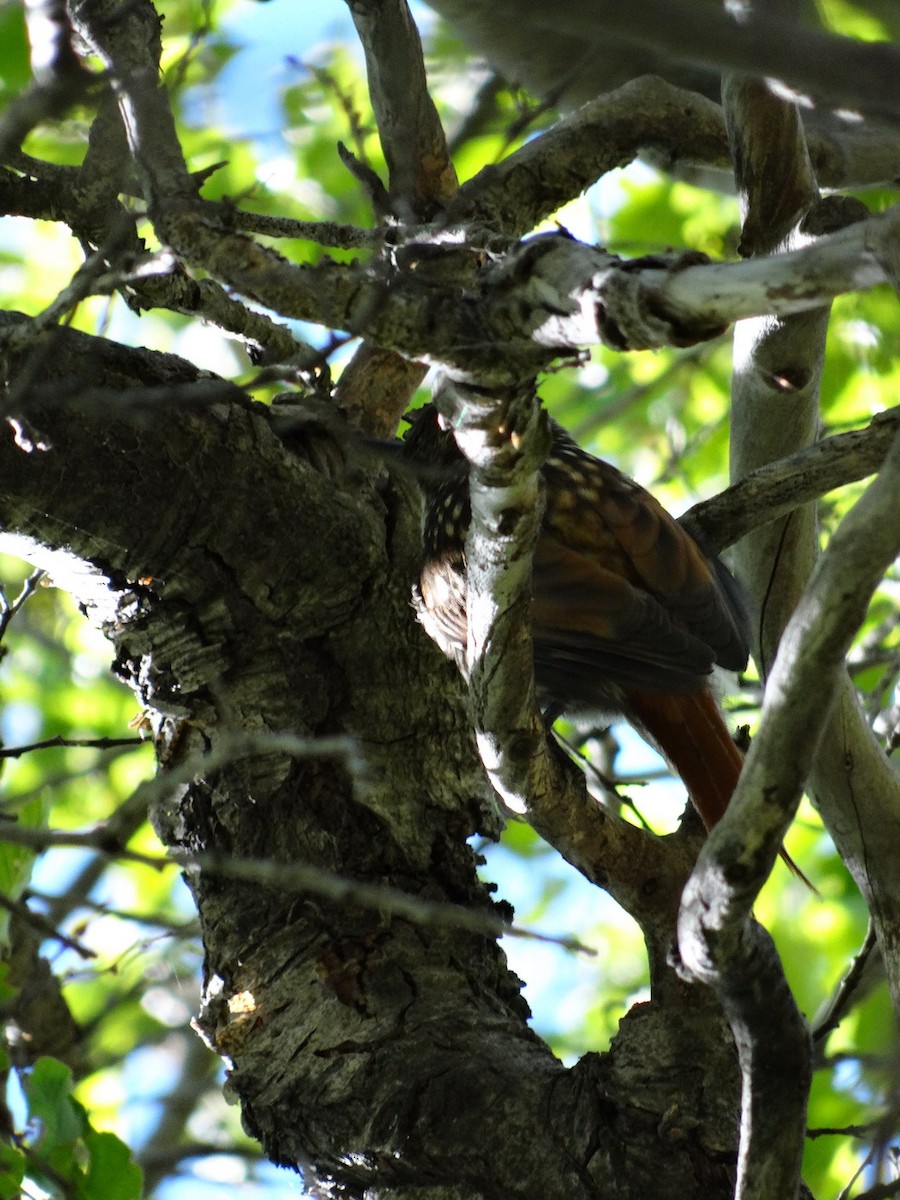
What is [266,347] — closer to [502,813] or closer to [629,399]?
[502,813]

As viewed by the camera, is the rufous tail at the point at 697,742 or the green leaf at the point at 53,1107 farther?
the rufous tail at the point at 697,742

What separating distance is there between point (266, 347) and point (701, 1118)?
5.20 feet

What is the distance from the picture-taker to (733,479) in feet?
9.53

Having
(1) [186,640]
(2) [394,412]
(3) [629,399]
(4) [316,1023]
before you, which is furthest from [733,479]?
(3) [629,399]

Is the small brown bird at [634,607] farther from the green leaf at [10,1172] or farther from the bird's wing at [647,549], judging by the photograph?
the green leaf at [10,1172]

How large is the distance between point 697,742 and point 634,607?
0.31 meters

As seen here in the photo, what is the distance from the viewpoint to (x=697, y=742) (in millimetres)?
2740

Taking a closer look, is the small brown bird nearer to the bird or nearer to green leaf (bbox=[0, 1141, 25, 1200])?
the bird

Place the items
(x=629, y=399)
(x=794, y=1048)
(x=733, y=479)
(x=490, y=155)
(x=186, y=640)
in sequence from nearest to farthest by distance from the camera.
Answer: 1. (x=794, y=1048)
2. (x=186, y=640)
3. (x=733, y=479)
4. (x=490, y=155)
5. (x=629, y=399)

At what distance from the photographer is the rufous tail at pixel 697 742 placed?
2.64 meters

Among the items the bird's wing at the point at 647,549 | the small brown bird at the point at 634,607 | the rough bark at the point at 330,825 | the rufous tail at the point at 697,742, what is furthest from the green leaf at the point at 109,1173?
the bird's wing at the point at 647,549

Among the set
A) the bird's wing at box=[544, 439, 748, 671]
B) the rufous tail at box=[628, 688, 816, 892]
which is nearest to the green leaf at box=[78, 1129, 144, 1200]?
the rufous tail at box=[628, 688, 816, 892]

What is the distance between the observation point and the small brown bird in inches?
106

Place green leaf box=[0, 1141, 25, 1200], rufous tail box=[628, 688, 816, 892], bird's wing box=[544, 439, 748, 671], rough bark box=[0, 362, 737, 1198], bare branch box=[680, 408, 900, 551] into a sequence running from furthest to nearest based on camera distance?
bird's wing box=[544, 439, 748, 671]
rufous tail box=[628, 688, 816, 892]
bare branch box=[680, 408, 900, 551]
rough bark box=[0, 362, 737, 1198]
green leaf box=[0, 1141, 25, 1200]
